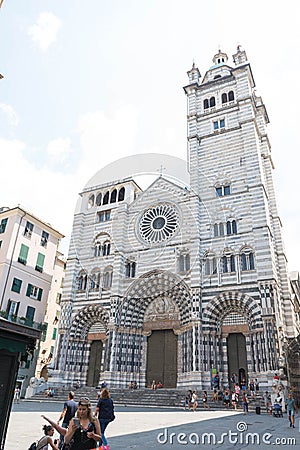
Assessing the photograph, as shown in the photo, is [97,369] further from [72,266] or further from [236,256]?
[236,256]

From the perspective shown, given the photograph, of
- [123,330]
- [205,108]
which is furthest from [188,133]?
[123,330]

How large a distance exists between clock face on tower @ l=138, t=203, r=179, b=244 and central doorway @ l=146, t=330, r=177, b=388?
7022mm

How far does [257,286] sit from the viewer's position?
2075cm

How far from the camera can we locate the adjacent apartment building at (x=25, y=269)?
24641 millimetres

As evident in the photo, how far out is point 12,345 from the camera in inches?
231

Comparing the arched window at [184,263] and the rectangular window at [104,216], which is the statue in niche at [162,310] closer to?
the arched window at [184,263]

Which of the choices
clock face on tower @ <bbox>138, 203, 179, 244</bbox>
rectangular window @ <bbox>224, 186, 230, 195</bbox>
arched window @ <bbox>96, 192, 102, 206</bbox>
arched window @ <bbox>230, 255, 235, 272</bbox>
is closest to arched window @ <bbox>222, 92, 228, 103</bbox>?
rectangular window @ <bbox>224, 186, 230, 195</bbox>

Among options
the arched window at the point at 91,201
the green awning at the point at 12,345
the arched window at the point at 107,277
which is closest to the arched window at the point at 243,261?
the arched window at the point at 107,277

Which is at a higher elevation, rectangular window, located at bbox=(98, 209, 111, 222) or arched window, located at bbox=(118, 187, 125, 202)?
arched window, located at bbox=(118, 187, 125, 202)

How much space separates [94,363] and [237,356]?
10663mm

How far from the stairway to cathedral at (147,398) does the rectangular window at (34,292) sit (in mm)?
7523

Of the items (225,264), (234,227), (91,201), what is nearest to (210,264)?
(225,264)

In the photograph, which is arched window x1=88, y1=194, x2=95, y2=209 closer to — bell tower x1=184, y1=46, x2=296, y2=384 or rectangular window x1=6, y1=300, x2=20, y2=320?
bell tower x1=184, y1=46, x2=296, y2=384

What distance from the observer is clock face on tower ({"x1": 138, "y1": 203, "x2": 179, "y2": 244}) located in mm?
26047
